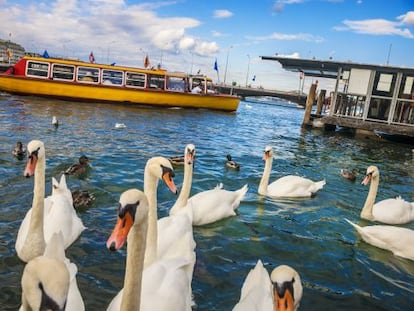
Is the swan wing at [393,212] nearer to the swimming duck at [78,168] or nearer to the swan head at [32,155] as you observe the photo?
the swan head at [32,155]

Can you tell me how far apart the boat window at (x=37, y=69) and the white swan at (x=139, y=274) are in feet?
87.0

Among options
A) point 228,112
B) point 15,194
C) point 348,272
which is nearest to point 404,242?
Answer: point 348,272

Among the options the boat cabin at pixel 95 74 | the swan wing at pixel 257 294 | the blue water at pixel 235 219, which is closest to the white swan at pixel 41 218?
the blue water at pixel 235 219

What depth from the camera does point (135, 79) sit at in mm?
28719

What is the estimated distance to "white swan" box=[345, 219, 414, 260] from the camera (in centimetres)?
580

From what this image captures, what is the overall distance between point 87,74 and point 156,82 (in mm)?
5011

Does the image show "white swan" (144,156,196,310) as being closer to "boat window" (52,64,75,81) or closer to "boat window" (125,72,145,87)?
"boat window" (52,64,75,81)

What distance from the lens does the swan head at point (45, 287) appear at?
2027 millimetres

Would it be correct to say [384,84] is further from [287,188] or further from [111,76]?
[111,76]

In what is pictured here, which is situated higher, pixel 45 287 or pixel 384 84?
pixel 384 84

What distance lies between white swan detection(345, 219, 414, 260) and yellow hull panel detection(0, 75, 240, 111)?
23.8m

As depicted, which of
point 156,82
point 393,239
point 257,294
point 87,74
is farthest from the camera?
point 156,82

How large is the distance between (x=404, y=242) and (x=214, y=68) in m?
36.0

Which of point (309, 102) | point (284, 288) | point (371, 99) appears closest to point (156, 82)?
point (309, 102)
